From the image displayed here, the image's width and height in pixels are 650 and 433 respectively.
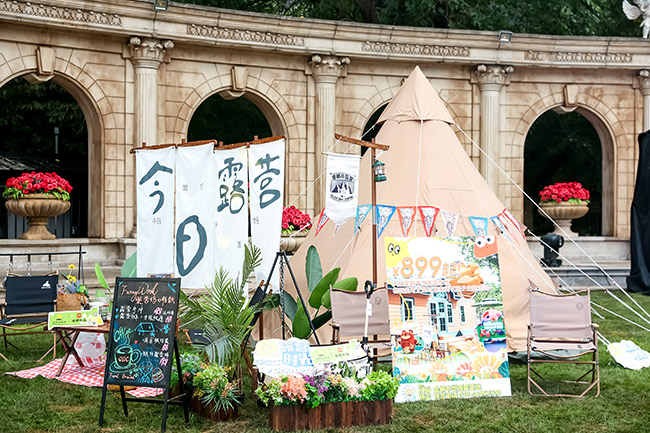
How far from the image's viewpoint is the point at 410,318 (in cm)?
712

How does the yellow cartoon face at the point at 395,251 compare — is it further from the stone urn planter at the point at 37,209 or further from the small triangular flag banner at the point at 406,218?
the stone urn planter at the point at 37,209

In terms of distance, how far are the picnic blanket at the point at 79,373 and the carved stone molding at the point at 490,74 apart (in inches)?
431

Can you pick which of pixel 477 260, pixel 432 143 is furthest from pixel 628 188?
pixel 477 260

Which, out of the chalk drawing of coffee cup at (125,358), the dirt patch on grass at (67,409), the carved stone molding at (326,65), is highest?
the carved stone molding at (326,65)

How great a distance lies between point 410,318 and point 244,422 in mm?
1768

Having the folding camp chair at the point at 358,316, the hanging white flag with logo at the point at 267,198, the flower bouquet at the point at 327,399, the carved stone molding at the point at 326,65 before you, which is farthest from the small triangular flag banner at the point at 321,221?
the carved stone molding at the point at 326,65

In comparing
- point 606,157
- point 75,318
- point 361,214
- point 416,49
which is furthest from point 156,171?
point 606,157

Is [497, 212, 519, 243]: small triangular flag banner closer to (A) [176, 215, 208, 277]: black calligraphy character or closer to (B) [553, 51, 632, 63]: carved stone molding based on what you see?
(A) [176, 215, 208, 277]: black calligraphy character

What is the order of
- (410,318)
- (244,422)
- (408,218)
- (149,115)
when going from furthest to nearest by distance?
(149,115)
(408,218)
(410,318)
(244,422)

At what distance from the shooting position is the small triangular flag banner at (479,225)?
370 inches

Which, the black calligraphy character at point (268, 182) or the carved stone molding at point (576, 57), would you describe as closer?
the black calligraphy character at point (268, 182)

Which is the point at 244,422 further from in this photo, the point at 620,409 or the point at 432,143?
the point at 432,143

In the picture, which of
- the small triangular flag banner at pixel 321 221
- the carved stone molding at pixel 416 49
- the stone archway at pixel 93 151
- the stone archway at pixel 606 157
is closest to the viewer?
the small triangular flag banner at pixel 321 221

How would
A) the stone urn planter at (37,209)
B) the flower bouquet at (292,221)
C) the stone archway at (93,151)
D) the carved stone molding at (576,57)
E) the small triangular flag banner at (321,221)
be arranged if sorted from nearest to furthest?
the small triangular flag banner at (321,221), the stone urn planter at (37,209), the flower bouquet at (292,221), the stone archway at (93,151), the carved stone molding at (576,57)
